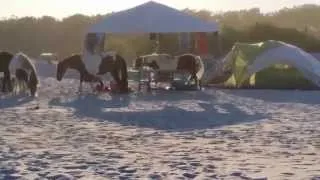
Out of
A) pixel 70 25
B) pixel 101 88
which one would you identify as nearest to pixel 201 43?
pixel 101 88

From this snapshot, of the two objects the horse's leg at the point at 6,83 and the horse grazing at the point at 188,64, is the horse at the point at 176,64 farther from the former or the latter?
the horse's leg at the point at 6,83

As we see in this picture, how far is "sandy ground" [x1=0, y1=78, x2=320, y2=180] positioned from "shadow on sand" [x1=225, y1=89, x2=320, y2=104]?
0.12 metres

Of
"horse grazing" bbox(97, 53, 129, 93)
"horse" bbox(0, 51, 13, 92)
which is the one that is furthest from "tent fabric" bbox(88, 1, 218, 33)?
"horse" bbox(0, 51, 13, 92)

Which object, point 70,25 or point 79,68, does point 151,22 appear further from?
point 70,25

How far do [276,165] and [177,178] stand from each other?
146cm

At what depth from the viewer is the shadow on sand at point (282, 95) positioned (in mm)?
19359

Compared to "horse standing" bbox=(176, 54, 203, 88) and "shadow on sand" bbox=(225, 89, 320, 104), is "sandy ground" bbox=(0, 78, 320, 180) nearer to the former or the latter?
"shadow on sand" bbox=(225, 89, 320, 104)

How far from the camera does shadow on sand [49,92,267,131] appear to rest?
14.3 meters

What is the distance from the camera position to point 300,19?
85062 mm

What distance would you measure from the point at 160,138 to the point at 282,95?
9.34m

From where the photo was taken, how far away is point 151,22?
2397 cm

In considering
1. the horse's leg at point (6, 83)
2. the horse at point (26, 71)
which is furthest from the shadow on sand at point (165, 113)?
Result: the horse's leg at point (6, 83)

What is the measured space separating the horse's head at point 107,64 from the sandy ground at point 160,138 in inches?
70.7

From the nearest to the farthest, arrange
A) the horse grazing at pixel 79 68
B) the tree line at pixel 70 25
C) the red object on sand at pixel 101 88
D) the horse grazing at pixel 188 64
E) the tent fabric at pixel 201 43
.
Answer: the red object on sand at pixel 101 88 → the horse grazing at pixel 79 68 → the horse grazing at pixel 188 64 → the tent fabric at pixel 201 43 → the tree line at pixel 70 25
